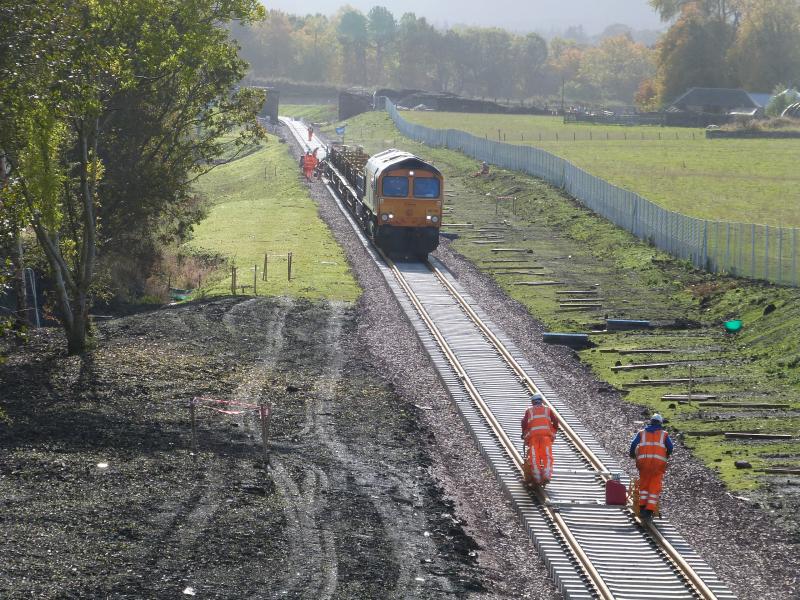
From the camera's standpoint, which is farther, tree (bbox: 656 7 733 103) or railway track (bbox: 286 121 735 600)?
tree (bbox: 656 7 733 103)

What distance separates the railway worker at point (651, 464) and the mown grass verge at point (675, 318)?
2.10m

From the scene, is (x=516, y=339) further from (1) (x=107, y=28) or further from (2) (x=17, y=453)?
(2) (x=17, y=453)

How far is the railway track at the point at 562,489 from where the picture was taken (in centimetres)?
1475

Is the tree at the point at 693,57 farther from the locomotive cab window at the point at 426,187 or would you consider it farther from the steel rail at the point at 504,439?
the steel rail at the point at 504,439

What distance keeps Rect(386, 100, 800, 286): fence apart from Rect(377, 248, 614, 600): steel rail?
30.8 feet

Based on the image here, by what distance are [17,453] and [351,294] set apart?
17916mm

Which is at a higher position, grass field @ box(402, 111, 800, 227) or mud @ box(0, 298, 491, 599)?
grass field @ box(402, 111, 800, 227)

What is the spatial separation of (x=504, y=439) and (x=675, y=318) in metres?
11.4

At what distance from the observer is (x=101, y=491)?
51.5ft

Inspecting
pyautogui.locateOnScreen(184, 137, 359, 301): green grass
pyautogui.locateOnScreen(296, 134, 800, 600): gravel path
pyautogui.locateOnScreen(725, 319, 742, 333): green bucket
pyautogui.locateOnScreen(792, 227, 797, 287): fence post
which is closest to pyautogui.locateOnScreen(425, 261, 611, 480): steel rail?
pyautogui.locateOnScreen(296, 134, 800, 600): gravel path

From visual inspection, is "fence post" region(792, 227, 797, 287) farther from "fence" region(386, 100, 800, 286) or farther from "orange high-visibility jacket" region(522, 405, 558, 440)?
"orange high-visibility jacket" region(522, 405, 558, 440)

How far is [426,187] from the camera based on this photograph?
39469 millimetres

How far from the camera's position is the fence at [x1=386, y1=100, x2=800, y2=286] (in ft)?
102

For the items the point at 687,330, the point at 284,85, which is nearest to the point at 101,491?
the point at 687,330
